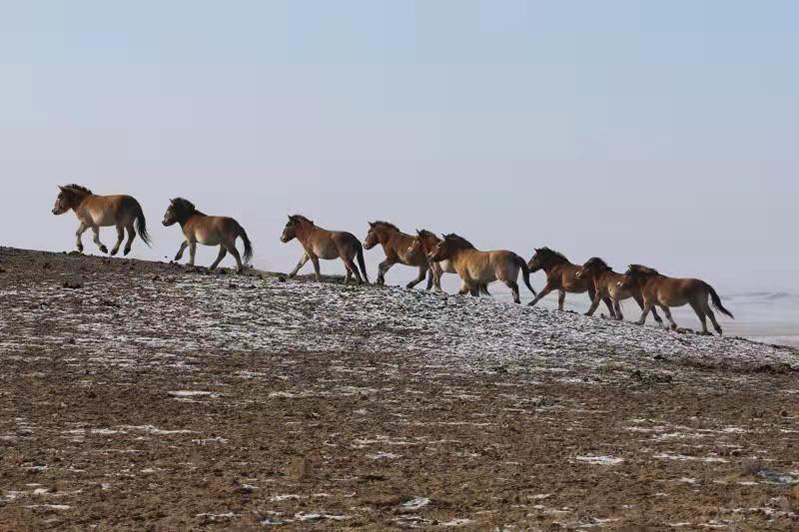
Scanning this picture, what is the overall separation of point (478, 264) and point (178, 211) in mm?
7823

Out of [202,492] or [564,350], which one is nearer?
[202,492]

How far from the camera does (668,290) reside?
3167 centimetres

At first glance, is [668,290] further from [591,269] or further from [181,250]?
[181,250]

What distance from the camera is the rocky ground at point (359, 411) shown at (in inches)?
363

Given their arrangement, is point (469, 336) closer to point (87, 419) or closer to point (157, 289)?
point (157, 289)

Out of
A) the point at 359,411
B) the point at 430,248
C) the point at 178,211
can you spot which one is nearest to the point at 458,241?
the point at 430,248

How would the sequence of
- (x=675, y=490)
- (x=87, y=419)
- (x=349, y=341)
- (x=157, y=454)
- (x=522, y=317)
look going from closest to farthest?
(x=675, y=490) < (x=157, y=454) < (x=87, y=419) < (x=349, y=341) < (x=522, y=317)

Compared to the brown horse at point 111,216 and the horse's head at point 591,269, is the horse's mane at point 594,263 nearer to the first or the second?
the horse's head at point 591,269

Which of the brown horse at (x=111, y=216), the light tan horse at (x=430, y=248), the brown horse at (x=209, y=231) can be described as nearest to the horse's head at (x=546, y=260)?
the light tan horse at (x=430, y=248)

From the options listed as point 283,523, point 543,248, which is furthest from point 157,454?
point 543,248

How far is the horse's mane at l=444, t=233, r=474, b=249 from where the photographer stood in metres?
32.2

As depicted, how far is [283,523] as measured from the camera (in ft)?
28.1

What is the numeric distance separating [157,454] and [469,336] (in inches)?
483

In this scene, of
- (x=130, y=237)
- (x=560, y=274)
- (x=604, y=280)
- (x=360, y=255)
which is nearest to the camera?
(x=360, y=255)
